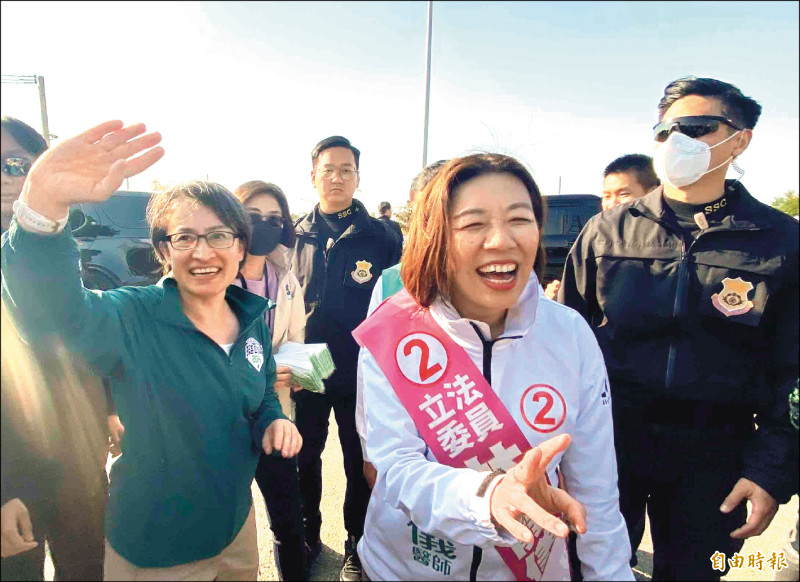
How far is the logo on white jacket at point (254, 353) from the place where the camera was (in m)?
1.25

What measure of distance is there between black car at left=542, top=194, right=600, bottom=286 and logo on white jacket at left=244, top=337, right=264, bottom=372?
4594 mm

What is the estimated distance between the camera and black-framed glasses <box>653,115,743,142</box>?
Result: 1612 mm

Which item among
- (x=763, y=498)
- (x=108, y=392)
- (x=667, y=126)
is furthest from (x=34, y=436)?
(x=667, y=126)

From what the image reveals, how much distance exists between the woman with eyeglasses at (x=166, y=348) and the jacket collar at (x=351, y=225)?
137 centimetres

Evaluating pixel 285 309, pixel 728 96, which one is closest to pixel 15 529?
pixel 285 309

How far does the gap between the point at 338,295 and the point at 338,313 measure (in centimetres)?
11

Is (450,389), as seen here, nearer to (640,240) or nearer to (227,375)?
(227,375)

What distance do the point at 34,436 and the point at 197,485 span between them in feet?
1.49

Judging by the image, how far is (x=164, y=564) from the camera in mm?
758

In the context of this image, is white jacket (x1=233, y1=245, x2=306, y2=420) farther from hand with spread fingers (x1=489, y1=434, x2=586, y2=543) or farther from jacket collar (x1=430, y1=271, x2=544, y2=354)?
hand with spread fingers (x1=489, y1=434, x2=586, y2=543)

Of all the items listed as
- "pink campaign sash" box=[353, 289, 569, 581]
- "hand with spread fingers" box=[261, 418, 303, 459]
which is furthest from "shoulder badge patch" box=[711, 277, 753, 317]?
"hand with spread fingers" box=[261, 418, 303, 459]

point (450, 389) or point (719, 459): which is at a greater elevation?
point (450, 389)

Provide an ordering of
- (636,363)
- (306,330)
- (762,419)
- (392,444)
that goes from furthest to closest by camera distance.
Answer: (306,330), (636,363), (762,419), (392,444)

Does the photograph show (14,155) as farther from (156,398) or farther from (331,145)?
(331,145)
